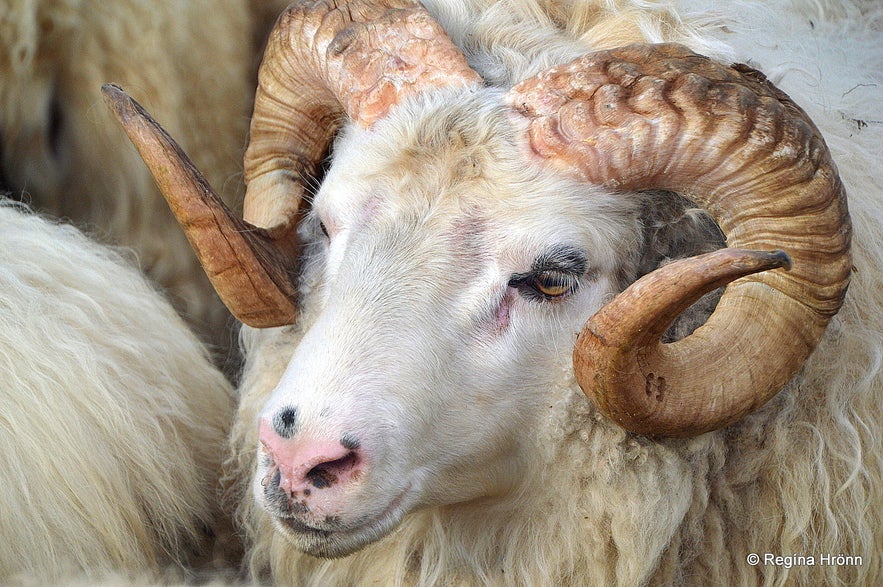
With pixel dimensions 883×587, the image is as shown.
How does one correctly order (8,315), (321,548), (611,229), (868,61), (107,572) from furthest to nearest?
1. (868,61)
2. (8,315)
3. (107,572)
4. (611,229)
5. (321,548)

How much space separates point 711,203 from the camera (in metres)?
2.48

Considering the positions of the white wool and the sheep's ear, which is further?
the sheep's ear

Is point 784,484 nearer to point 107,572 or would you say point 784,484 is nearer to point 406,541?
point 406,541

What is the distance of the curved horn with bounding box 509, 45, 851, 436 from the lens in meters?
2.29

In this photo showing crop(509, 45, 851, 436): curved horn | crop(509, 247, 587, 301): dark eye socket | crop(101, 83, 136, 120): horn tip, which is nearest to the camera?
crop(509, 45, 851, 436): curved horn

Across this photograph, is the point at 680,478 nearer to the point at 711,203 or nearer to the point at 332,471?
the point at 711,203

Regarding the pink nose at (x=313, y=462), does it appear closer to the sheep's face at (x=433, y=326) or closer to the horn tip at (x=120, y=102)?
the sheep's face at (x=433, y=326)

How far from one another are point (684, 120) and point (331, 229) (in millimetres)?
1076

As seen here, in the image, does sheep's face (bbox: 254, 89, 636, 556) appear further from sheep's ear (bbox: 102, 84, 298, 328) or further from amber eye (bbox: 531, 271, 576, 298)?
sheep's ear (bbox: 102, 84, 298, 328)

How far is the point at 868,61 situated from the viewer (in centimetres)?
379

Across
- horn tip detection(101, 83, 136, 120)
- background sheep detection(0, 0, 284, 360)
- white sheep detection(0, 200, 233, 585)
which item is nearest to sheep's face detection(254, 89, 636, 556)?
horn tip detection(101, 83, 136, 120)

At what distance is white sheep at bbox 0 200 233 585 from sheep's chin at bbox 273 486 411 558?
0.73 m

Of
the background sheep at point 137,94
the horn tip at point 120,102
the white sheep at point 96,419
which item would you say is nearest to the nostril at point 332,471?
the white sheep at point 96,419

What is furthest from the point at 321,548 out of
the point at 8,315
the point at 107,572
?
the point at 8,315
